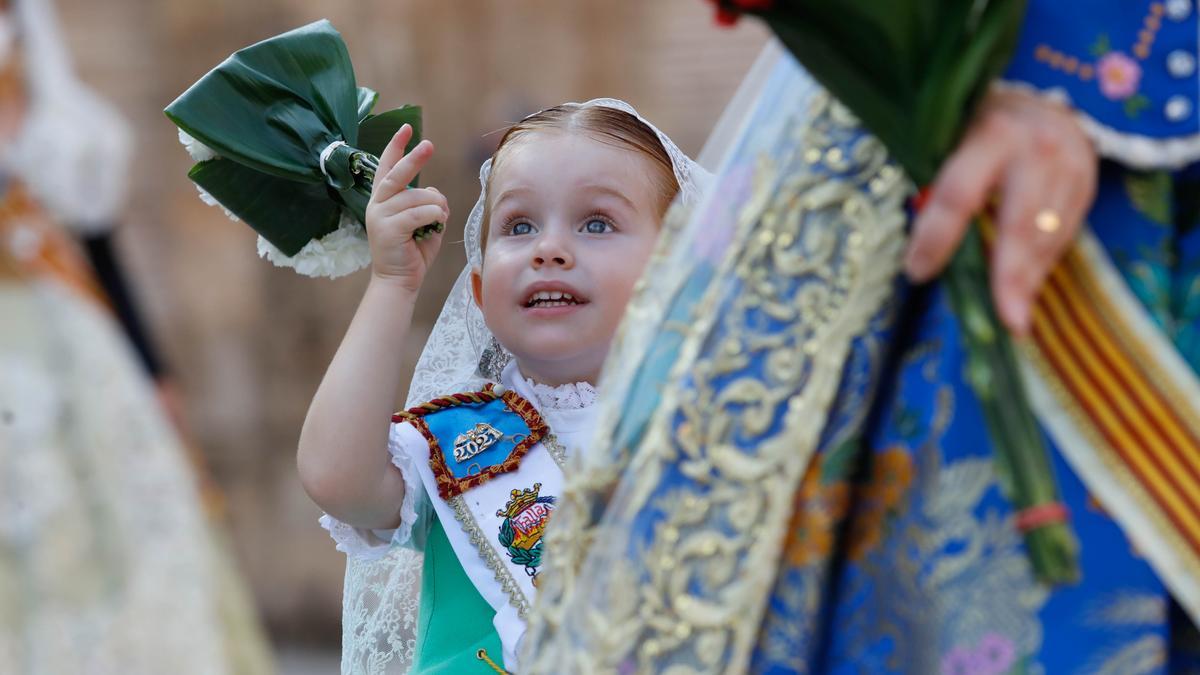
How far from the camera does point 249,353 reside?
8.24 meters

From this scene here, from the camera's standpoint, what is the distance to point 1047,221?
1.42 metres

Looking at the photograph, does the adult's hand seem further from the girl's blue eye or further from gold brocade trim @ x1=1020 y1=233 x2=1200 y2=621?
the girl's blue eye

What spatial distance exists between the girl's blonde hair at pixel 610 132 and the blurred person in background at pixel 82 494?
1147 mm

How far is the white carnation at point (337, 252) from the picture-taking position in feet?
8.29

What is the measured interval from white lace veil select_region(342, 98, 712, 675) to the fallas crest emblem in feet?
0.91

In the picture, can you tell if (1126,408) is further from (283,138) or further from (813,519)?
(283,138)

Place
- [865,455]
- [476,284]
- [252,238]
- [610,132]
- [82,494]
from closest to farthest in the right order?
[865,455], [610,132], [476,284], [82,494], [252,238]

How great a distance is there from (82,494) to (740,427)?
2.16 m

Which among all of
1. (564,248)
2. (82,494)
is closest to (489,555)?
(564,248)

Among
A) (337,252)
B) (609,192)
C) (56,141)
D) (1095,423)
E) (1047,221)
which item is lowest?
(56,141)

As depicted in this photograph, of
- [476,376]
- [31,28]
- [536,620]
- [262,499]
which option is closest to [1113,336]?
[536,620]

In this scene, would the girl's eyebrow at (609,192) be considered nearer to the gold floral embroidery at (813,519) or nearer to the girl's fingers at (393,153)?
the girl's fingers at (393,153)

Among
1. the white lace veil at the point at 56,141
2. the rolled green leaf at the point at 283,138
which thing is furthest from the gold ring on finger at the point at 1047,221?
the white lace veil at the point at 56,141

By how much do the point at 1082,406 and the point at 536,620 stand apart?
573mm
